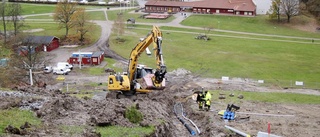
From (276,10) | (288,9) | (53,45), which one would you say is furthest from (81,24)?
(288,9)

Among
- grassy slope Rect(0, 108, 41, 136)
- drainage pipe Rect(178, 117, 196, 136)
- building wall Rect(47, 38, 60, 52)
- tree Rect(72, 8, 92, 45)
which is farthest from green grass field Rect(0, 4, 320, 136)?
building wall Rect(47, 38, 60, 52)

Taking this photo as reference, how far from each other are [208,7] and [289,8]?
18.1m

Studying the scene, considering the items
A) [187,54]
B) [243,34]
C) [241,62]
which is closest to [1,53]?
[187,54]

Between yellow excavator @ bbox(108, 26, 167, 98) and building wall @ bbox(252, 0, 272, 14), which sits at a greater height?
building wall @ bbox(252, 0, 272, 14)

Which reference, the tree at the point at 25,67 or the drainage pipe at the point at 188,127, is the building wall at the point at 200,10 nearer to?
the tree at the point at 25,67

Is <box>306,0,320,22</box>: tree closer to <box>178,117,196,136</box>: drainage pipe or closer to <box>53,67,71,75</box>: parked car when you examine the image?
<box>53,67,71,75</box>: parked car

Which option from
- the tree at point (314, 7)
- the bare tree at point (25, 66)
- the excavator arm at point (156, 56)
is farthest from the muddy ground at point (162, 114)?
the tree at point (314, 7)

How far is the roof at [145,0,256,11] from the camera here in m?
95.7

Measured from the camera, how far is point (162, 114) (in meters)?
30.3

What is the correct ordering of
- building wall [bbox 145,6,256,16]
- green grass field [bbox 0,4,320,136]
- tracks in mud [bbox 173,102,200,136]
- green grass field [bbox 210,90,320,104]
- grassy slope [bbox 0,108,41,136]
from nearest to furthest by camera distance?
1. grassy slope [bbox 0,108,41,136]
2. tracks in mud [bbox 173,102,200,136]
3. green grass field [bbox 210,90,320,104]
4. green grass field [bbox 0,4,320,136]
5. building wall [bbox 145,6,256,16]

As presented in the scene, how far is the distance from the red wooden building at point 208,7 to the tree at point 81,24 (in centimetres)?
2989

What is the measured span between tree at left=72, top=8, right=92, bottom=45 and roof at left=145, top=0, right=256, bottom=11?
30.4 m

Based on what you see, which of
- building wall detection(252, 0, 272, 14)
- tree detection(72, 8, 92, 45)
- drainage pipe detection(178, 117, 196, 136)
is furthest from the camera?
building wall detection(252, 0, 272, 14)

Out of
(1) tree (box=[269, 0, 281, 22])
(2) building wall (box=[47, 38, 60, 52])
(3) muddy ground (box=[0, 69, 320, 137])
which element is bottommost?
(3) muddy ground (box=[0, 69, 320, 137])
